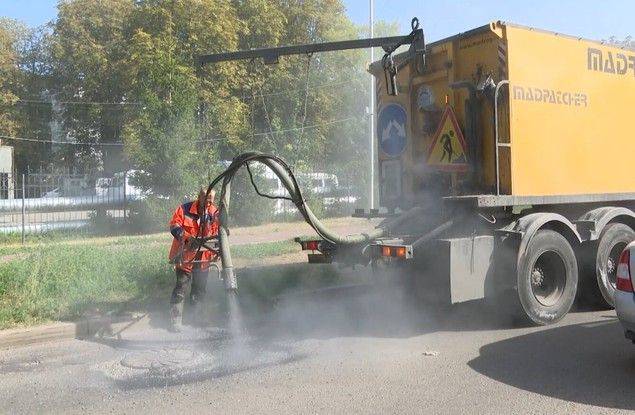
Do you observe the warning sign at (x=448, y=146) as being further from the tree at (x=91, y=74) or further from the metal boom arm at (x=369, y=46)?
the tree at (x=91, y=74)

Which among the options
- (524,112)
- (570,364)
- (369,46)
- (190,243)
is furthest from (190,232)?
(570,364)

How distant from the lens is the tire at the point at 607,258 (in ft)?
25.0

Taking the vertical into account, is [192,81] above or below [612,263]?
above

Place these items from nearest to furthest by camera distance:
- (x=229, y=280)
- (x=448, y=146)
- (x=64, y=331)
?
(x=229, y=280), (x=64, y=331), (x=448, y=146)

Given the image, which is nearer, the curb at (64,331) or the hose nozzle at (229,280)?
the hose nozzle at (229,280)

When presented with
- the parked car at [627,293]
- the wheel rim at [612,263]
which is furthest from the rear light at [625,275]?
the wheel rim at [612,263]

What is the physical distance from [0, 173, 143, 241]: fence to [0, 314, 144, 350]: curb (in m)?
8.56

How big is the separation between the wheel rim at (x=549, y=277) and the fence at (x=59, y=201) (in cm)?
1159

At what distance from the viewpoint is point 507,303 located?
6844mm

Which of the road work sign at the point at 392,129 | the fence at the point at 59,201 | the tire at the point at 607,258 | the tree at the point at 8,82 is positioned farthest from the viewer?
the tree at the point at 8,82

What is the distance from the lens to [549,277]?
730cm

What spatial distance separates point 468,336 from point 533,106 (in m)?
2.60

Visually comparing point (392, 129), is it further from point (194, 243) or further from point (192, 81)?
point (192, 81)

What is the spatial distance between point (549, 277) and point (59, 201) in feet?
41.0
